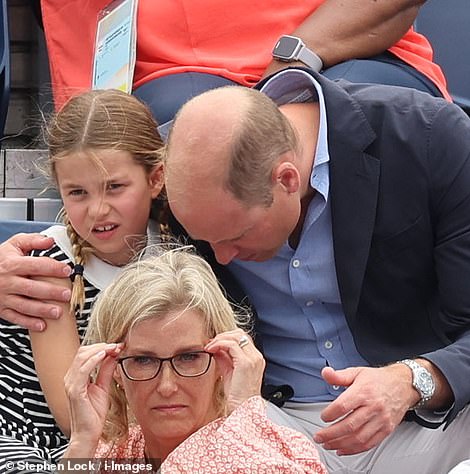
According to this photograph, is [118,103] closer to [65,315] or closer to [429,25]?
[65,315]

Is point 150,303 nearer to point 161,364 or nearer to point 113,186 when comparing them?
point 161,364

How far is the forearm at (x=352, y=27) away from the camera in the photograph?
9.34ft

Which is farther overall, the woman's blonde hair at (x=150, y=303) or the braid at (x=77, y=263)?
the braid at (x=77, y=263)

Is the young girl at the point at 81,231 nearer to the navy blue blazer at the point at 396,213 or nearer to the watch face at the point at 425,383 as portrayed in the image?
the navy blue blazer at the point at 396,213

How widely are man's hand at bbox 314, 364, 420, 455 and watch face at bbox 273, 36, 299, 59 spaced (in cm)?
100

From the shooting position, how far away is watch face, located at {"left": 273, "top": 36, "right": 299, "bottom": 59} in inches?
109

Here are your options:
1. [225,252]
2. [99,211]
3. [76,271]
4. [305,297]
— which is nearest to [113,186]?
[99,211]

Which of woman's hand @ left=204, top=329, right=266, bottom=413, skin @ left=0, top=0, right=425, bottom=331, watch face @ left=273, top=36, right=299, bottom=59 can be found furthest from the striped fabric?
skin @ left=0, top=0, right=425, bottom=331

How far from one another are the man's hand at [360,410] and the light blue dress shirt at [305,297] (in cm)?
29

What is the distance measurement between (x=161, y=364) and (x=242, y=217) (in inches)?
13.9

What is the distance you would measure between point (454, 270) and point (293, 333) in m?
0.34

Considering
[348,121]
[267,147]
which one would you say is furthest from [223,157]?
[348,121]

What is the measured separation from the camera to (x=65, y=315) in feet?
7.36

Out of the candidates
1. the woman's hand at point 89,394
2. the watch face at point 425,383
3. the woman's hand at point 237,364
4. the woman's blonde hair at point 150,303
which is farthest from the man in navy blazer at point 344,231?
the woman's hand at point 89,394
